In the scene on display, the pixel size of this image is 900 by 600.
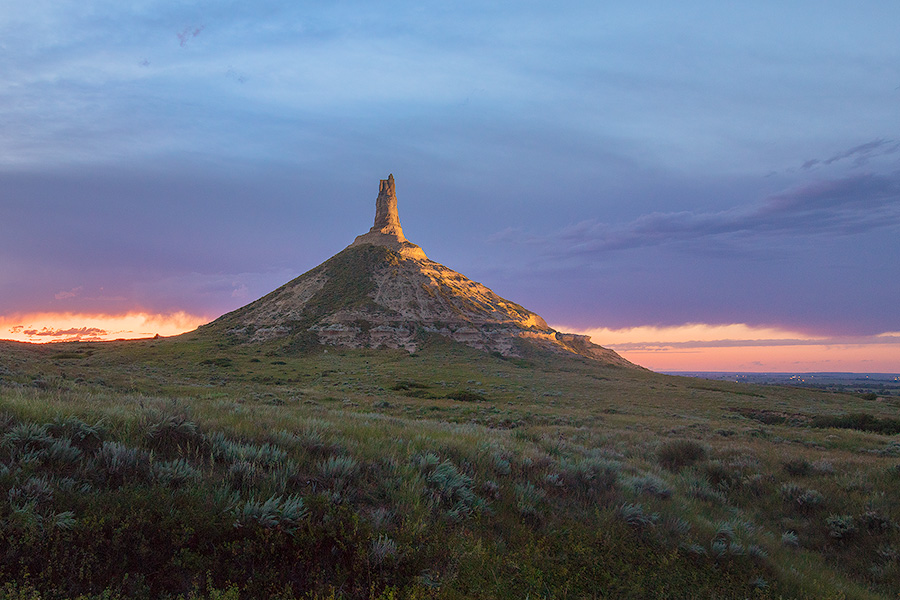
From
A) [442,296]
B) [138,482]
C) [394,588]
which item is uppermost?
[442,296]

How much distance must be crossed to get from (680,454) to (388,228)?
144 m

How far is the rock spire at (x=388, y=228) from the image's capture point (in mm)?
145625

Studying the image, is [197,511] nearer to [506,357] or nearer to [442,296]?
[506,357]

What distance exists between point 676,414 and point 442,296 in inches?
3627

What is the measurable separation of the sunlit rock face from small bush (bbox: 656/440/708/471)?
8095 cm

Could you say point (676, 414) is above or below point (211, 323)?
below

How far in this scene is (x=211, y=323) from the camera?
117562 millimetres

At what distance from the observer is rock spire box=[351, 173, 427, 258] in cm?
14562

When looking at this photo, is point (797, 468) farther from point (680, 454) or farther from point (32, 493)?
point (32, 493)

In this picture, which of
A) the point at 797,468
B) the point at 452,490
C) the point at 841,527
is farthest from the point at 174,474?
the point at 797,468

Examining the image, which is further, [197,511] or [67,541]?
[197,511]

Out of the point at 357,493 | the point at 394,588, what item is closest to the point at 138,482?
the point at 357,493

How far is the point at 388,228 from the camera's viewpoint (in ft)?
496

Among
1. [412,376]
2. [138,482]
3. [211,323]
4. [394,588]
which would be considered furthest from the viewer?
[211,323]
